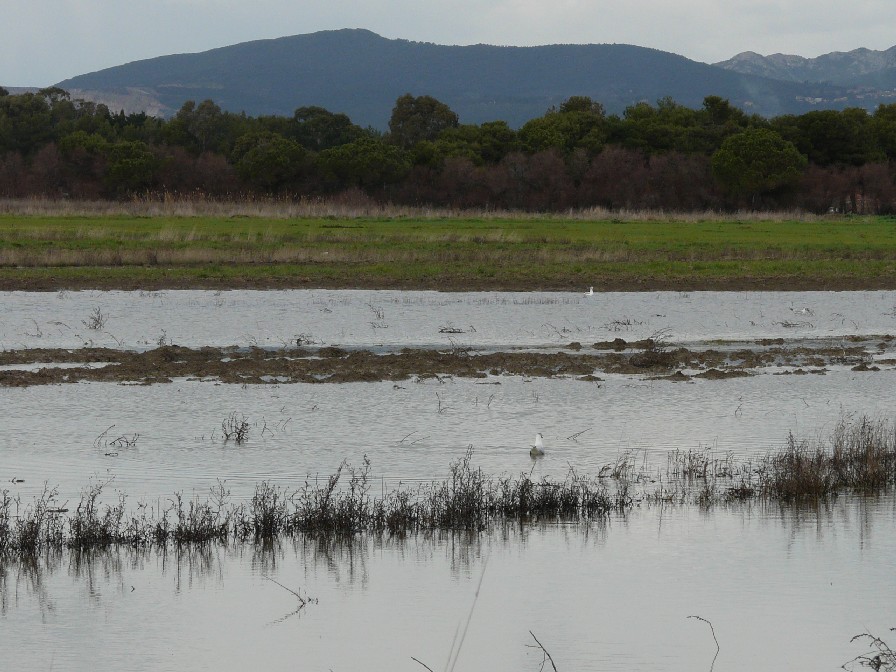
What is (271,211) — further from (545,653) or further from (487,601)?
(545,653)

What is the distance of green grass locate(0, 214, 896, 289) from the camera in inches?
1316

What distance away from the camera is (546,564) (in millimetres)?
9906

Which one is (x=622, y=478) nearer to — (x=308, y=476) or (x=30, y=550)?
(x=308, y=476)

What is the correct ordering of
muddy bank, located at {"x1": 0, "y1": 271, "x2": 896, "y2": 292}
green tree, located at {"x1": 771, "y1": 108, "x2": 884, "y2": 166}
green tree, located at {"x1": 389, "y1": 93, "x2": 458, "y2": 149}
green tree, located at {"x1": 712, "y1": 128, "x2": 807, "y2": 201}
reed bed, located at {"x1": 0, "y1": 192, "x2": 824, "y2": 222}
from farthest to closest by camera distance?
green tree, located at {"x1": 389, "y1": 93, "x2": 458, "y2": 149} < green tree, located at {"x1": 771, "y1": 108, "x2": 884, "y2": 166} < green tree, located at {"x1": 712, "y1": 128, "x2": 807, "y2": 201} < reed bed, located at {"x1": 0, "y1": 192, "x2": 824, "y2": 222} < muddy bank, located at {"x1": 0, "y1": 271, "x2": 896, "y2": 292}

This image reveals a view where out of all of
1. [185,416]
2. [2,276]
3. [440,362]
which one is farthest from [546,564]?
[2,276]

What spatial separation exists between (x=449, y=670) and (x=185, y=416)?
876 centimetres

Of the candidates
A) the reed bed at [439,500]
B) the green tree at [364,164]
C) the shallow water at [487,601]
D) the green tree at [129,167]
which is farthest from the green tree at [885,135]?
the shallow water at [487,601]

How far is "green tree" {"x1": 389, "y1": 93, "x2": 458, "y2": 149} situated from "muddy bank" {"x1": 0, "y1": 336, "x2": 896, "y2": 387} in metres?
82.2

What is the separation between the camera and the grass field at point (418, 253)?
33.3m

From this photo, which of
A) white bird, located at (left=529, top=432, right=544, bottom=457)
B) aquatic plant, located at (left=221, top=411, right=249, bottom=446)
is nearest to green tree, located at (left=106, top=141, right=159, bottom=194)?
aquatic plant, located at (left=221, top=411, right=249, bottom=446)

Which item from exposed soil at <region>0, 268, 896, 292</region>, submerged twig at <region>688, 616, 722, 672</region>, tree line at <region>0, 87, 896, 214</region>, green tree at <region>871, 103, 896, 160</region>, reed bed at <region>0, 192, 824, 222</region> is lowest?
submerged twig at <region>688, 616, 722, 672</region>

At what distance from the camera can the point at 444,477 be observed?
40.5 ft

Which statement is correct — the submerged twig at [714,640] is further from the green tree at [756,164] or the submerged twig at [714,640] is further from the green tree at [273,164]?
the green tree at [273,164]

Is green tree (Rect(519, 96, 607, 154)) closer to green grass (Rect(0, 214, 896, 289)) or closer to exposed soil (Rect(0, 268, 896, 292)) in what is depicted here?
green grass (Rect(0, 214, 896, 289))
